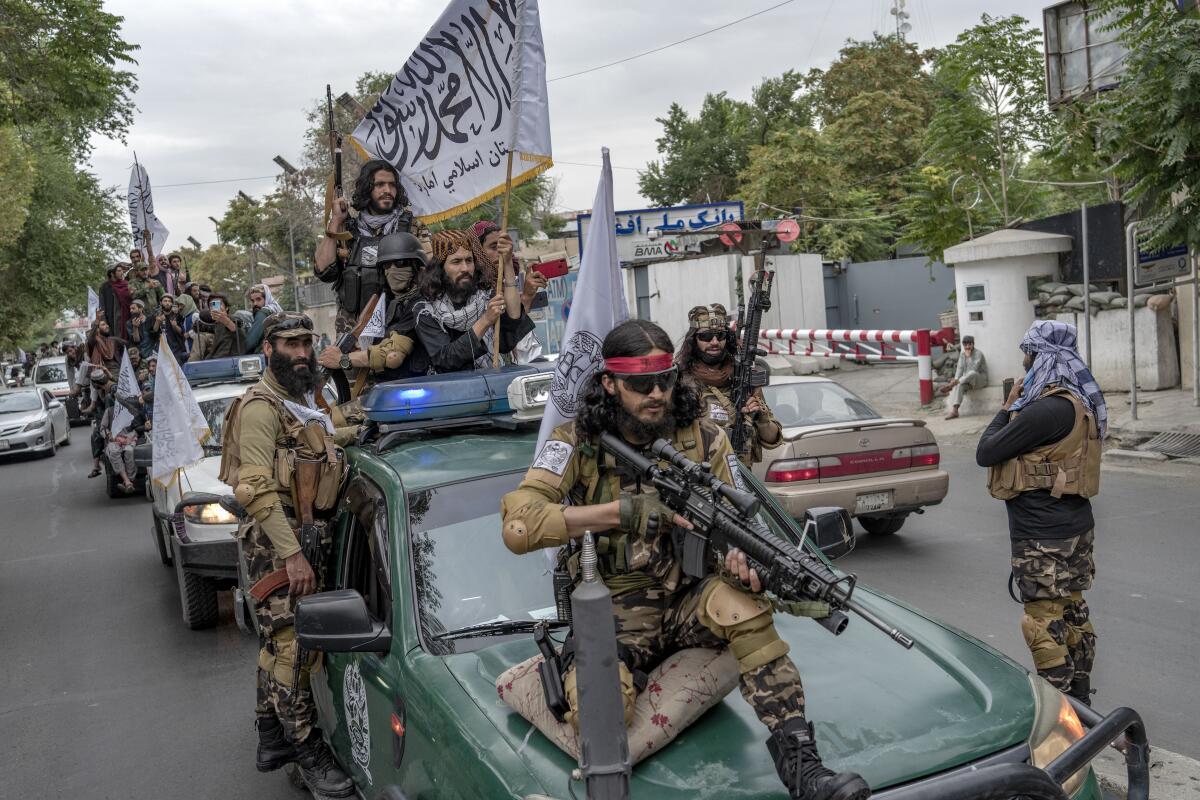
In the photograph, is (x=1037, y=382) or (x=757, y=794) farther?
(x=1037, y=382)

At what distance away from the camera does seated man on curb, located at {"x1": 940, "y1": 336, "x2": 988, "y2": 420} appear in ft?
54.6

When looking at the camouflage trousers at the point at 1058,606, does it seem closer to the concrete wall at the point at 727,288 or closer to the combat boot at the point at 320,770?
the combat boot at the point at 320,770

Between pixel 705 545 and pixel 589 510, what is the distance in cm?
33

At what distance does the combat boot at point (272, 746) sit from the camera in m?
4.68

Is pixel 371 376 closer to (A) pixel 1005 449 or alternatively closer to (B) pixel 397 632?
(B) pixel 397 632

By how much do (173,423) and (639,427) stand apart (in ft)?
13.3

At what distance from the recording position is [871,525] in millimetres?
9781

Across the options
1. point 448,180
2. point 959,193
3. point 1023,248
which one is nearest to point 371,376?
point 448,180

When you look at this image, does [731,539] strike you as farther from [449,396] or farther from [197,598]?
[197,598]

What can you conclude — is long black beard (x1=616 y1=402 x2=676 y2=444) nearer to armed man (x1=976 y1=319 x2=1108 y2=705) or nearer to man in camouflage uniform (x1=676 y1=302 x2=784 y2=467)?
armed man (x1=976 y1=319 x2=1108 y2=705)

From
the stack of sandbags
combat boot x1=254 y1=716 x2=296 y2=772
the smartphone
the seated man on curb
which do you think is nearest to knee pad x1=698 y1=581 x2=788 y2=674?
combat boot x1=254 y1=716 x2=296 y2=772

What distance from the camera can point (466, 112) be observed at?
648 cm

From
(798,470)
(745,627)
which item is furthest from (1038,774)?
(798,470)

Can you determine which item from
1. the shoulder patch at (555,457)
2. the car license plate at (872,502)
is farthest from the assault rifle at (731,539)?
the car license plate at (872,502)
